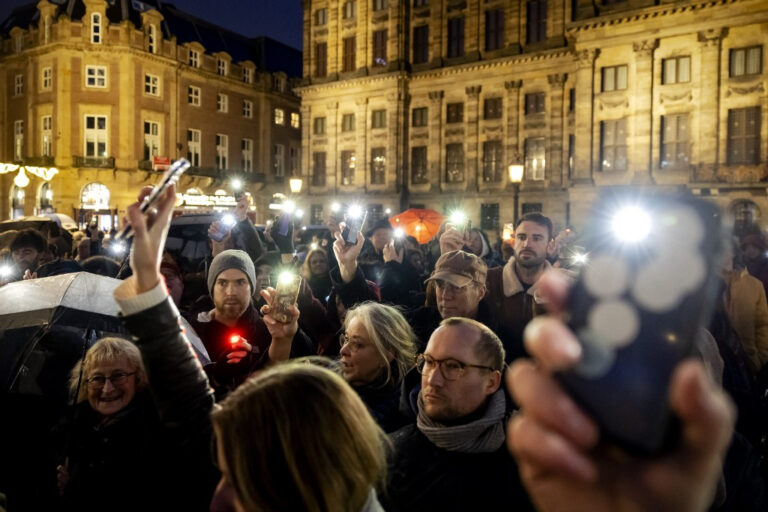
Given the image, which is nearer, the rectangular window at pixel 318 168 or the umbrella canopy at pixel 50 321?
the umbrella canopy at pixel 50 321

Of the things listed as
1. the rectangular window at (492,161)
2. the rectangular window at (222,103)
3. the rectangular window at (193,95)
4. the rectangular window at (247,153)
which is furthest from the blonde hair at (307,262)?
the rectangular window at (247,153)

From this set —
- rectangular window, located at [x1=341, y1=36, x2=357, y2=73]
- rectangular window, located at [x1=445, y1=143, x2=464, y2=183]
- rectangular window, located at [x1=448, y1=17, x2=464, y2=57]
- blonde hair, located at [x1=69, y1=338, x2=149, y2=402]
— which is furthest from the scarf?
rectangular window, located at [x1=341, y1=36, x2=357, y2=73]

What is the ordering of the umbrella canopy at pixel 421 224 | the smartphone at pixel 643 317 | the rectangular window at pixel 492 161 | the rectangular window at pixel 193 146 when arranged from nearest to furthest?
the smartphone at pixel 643 317 → the umbrella canopy at pixel 421 224 → the rectangular window at pixel 492 161 → the rectangular window at pixel 193 146

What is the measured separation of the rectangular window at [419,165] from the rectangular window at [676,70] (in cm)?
1524

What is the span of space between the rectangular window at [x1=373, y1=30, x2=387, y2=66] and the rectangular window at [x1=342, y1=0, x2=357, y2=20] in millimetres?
2231

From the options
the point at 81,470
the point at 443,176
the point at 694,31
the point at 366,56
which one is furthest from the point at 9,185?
the point at 81,470

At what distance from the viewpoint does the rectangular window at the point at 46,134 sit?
39.3 m

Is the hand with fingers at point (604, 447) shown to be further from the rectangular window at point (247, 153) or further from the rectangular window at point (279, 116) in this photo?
the rectangular window at point (279, 116)

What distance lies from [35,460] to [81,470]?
95 cm

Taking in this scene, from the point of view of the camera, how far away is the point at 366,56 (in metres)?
39.4

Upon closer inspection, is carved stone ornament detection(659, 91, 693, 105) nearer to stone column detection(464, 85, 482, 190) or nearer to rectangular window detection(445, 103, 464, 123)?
stone column detection(464, 85, 482, 190)

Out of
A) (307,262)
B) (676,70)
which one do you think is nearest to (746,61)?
(676,70)

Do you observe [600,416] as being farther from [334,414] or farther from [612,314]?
[334,414]

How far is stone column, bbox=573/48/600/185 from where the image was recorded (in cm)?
2819
